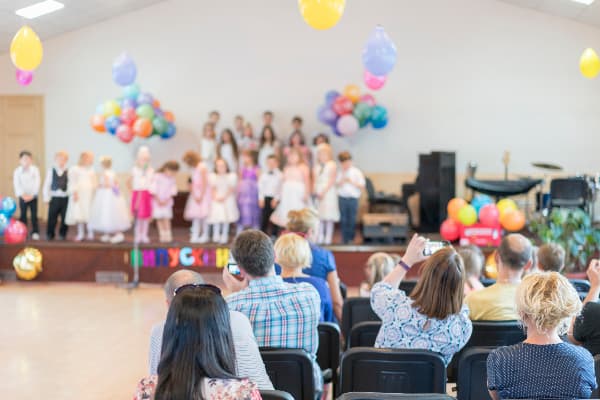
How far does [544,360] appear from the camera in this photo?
255cm

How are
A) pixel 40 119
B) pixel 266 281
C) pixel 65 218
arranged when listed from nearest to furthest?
pixel 266 281, pixel 65 218, pixel 40 119

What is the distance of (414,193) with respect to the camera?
11.5 meters

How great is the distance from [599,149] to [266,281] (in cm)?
999

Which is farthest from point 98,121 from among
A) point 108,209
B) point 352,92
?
point 352,92

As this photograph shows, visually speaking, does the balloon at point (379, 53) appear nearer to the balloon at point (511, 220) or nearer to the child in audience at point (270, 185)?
the child in audience at point (270, 185)

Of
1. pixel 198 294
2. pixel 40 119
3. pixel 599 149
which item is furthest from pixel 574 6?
pixel 198 294

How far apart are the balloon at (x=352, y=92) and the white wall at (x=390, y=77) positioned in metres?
1.02

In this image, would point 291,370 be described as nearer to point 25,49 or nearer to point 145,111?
point 25,49

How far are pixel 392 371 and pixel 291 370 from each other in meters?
0.41

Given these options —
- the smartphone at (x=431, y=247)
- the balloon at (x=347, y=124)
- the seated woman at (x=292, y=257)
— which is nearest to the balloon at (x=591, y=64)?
the balloon at (x=347, y=124)

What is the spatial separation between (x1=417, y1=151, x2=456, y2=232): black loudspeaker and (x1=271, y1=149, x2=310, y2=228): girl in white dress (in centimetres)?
182

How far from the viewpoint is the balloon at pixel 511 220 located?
9062 millimetres

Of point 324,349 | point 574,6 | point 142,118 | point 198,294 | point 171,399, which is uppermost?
point 574,6

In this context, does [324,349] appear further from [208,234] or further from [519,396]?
[208,234]
